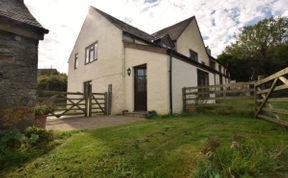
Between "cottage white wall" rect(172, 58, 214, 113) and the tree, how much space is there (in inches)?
757

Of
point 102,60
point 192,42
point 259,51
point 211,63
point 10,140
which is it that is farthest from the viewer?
point 259,51

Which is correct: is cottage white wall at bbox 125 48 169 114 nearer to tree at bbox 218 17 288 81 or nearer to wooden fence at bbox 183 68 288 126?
wooden fence at bbox 183 68 288 126

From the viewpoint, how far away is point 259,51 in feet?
82.6

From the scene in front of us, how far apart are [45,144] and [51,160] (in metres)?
0.99

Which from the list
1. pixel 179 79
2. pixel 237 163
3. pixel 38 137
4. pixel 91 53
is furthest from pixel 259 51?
pixel 38 137

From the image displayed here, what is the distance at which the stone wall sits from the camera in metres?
4.28

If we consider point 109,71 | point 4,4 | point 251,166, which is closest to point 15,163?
point 251,166

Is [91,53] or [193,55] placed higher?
[193,55]

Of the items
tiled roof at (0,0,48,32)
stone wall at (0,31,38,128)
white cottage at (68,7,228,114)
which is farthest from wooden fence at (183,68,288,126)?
tiled roof at (0,0,48,32)

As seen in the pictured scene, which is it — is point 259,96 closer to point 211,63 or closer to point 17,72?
point 17,72

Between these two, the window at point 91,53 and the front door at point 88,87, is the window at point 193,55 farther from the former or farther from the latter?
the front door at point 88,87

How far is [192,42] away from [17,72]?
1466 centimetres

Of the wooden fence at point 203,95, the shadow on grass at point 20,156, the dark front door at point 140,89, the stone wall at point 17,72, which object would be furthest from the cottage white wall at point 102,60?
the shadow on grass at point 20,156

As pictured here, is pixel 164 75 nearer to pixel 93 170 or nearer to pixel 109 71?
pixel 109 71
